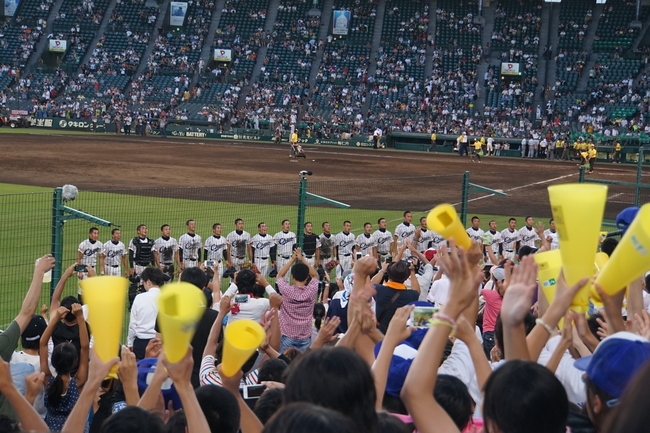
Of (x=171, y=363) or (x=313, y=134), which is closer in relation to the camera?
(x=171, y=363)

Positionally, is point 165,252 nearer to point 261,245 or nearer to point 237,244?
point 237,244

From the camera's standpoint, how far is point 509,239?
647 inches

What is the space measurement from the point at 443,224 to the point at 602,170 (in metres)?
36.6

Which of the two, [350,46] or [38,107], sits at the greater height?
[350,46]

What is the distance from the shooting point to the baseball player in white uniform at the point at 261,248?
558 inches

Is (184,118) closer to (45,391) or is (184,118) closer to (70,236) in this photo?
(70,236)

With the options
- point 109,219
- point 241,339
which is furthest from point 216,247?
point 241,339

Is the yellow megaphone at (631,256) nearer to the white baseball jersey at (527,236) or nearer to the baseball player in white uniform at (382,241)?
the baseball player in white uniform at (382,241)

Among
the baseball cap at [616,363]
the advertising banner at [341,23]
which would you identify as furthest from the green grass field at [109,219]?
the advertising banner at [341,23]

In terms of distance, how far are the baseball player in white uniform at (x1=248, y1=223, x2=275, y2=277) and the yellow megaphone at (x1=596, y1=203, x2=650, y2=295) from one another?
11.1m

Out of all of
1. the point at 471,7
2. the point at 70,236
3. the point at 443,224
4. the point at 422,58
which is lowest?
the point at 70,236

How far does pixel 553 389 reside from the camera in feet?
9.12

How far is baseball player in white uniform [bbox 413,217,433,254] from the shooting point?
15656mm

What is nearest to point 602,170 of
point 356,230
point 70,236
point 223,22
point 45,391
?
point 356,230
